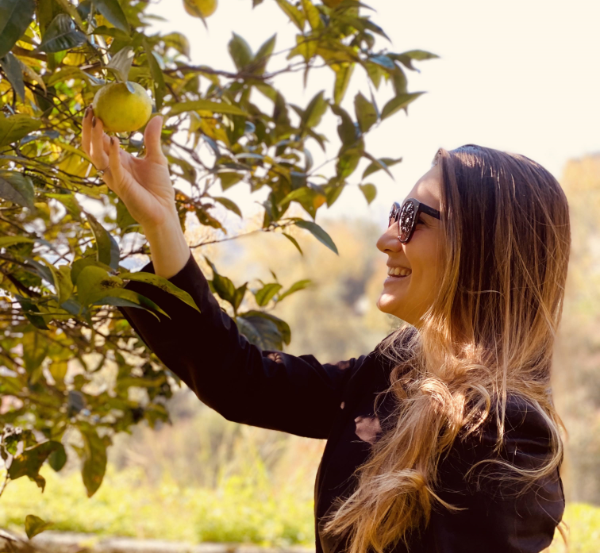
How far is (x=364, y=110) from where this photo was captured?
44.0 inches

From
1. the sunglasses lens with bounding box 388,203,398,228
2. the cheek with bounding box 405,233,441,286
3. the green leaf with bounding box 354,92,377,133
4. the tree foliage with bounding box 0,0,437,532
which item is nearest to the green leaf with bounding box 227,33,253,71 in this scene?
the tree foliage with bounding box 0,0,437,532

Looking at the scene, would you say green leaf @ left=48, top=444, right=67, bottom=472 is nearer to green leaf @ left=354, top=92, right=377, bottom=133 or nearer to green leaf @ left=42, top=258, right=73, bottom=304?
green leaf @ left=42, top=258, right=73, bottom=304

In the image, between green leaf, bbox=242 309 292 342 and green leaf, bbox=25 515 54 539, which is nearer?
green leaf, bbox=25 515 54 539

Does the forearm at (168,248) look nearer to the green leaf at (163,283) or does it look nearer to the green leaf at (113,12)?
the green leaf at (163,283)

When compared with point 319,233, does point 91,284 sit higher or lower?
lower

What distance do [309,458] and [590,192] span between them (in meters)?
7.70

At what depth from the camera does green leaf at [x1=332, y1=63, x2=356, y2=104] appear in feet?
3.94

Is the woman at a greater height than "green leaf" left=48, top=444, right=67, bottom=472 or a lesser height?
greater

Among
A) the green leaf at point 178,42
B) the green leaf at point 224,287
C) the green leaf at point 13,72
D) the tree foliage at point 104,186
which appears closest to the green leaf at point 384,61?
the tree foliage at point 104,186

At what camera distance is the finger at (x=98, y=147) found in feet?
2.15

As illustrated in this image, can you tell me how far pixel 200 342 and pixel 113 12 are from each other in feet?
1.34

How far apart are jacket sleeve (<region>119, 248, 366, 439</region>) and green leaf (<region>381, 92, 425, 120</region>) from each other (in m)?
0.42

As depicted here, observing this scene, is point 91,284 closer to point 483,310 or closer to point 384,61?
point 483,310

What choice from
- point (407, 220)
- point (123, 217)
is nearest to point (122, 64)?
point (123, 217)
